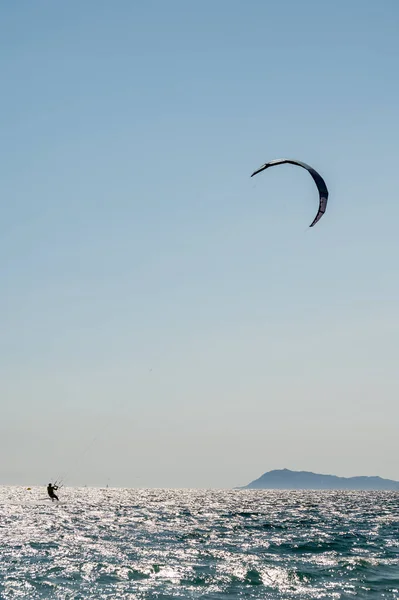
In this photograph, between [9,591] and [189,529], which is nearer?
[9,591]

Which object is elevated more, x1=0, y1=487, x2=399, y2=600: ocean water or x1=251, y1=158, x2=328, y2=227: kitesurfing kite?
x1=251, y1=158, x2=328, y2=227: kitesurfing kite

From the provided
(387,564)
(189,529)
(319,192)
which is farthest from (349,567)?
Answer: (189,529)

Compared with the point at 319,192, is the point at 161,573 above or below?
below

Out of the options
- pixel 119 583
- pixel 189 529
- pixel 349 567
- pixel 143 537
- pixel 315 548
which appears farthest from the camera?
pixel 189 529

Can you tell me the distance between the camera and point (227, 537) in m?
41.2

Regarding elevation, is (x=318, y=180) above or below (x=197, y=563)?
above

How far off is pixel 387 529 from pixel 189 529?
629 inches

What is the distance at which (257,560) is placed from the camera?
3034 centimetres

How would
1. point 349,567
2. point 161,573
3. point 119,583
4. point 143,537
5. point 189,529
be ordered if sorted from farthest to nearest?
point 189,529
point 143,537
point 349,567
point 161,573
point 119,583

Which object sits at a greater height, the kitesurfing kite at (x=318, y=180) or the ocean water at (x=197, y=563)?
the kitesurfing kite at (x=318, y=180)

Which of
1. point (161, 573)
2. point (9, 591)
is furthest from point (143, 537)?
point (9, 591)

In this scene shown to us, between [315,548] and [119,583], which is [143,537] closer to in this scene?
[315,548]

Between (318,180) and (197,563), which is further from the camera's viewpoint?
(197,563)

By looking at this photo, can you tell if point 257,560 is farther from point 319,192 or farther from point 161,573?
point 319,192
